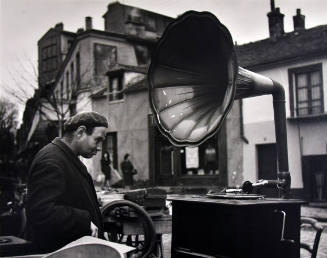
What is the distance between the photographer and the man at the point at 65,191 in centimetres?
304

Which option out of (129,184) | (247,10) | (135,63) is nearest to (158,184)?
(129,184)

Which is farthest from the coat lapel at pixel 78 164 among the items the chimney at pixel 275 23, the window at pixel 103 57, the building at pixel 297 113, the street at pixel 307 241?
the window at pixel 103 57

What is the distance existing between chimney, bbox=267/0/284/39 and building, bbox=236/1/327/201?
203mm

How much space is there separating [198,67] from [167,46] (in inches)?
13.9

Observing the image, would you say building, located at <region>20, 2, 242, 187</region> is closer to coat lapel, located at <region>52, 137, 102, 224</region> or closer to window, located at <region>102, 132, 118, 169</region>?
window, located at <region>102, 132, 118, 169</region>

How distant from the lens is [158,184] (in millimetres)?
22656

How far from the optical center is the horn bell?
13.5 ft

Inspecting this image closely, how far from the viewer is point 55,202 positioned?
305cm

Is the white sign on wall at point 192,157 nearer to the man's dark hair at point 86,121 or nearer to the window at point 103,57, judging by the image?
the window at point 103,57

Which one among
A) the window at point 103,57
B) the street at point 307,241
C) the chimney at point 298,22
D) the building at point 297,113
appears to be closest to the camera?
the street at point 307,241

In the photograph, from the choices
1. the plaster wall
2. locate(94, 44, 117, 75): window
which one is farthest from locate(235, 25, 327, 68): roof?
locate(94, 44, 117, 75): window

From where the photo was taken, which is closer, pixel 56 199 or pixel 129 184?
pixel 56 199

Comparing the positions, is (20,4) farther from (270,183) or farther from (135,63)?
(135,63)

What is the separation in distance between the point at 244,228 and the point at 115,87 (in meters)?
23.0
